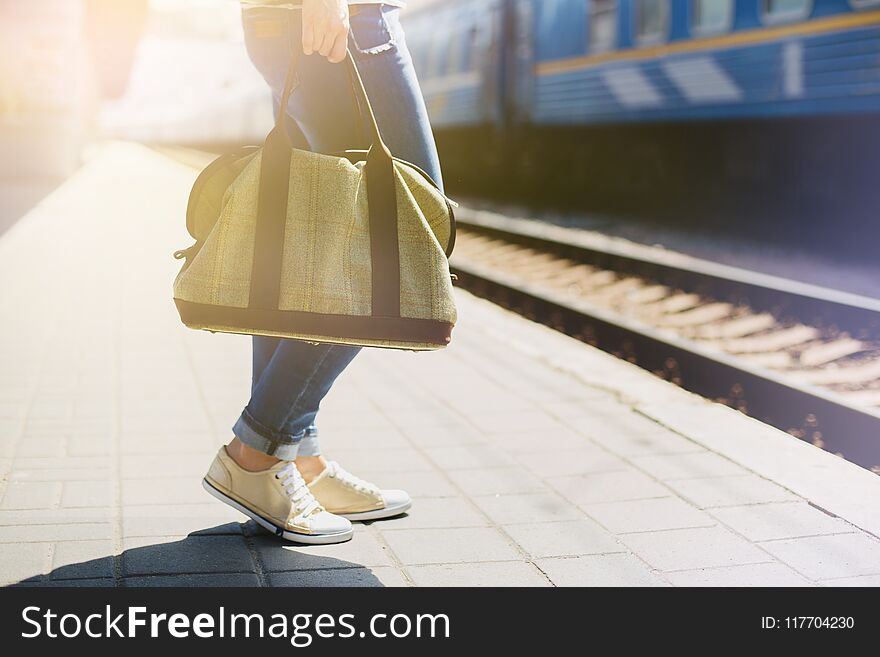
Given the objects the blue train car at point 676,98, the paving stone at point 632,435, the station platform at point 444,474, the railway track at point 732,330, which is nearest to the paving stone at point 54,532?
the station platform at point 444,474

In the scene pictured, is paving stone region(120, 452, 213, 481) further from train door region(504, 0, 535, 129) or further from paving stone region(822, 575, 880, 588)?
train door region(504, 0, 535, 129)

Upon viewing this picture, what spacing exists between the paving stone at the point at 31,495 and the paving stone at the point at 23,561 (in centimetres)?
34

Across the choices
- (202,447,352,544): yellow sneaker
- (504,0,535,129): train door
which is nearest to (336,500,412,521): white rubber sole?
(202,447,352,544): yellow sneaker

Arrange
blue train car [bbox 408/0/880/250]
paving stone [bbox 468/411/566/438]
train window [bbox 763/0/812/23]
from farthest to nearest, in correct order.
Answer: blue train car [bbox 408/0/880/250] < train window [bbox 763/0/812/23] < paving stone [bbox 468/411/566/438]

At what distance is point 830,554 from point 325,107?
5.26 ft

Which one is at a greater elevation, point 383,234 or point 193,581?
point 383,234

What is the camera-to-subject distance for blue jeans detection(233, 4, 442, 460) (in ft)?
8.46

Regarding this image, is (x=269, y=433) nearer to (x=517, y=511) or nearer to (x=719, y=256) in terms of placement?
(x=517, y=511)

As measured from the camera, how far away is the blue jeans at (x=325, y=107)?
2.58m

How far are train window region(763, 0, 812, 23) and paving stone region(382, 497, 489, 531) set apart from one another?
8.32 meters

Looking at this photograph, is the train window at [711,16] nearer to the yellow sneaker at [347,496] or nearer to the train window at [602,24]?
the train window at [602,24]

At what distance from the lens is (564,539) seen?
293cm

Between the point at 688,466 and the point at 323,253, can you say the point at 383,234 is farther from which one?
the point at 688,466

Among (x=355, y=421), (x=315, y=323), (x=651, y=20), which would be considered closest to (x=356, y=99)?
(x=315, y=323)
